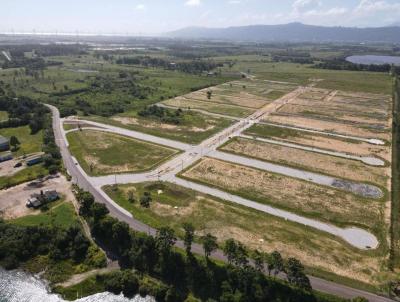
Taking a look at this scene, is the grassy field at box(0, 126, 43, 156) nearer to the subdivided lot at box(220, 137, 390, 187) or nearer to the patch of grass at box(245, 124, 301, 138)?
the subdivided lot at box(220, 137, 390, 187)

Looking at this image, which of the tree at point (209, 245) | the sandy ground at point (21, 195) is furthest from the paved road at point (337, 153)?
the sandy ground at point (21, 195)

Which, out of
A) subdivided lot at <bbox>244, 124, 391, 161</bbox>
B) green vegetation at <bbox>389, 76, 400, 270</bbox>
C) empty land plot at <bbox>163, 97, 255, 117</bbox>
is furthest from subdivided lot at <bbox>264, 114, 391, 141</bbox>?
empty land plot at <bbox>163, 97, 255, 117</bbox>

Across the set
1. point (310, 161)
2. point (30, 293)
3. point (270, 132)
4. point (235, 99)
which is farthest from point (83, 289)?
point (235, 99)

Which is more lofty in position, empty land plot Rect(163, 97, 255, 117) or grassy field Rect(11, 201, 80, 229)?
grassy field Rect(11, 201, 80, 229)

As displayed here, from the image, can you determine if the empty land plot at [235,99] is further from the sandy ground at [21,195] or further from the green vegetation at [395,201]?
the sandy ground at [21,195]

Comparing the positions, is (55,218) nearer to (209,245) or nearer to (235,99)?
(209,245)

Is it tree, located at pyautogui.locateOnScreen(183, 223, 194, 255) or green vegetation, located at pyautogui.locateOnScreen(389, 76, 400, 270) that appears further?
green vegetation, located at pyautogui.locateOnScreen(389, 76, 400, 270)
